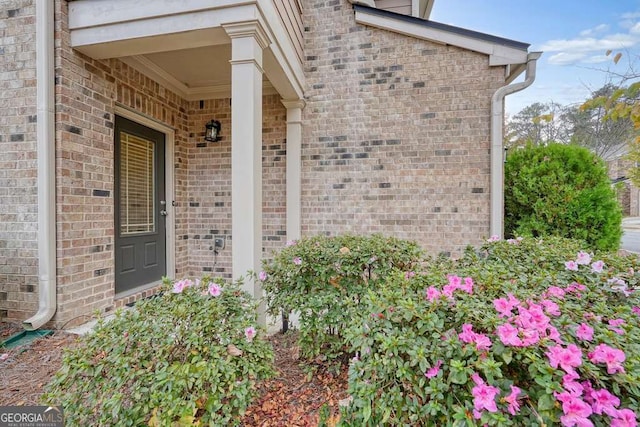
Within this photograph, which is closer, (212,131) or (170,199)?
(170,199)

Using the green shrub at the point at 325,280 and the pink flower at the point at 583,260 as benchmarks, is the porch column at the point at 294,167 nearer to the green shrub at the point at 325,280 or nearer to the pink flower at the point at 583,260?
the green shrub at the point at 325,280

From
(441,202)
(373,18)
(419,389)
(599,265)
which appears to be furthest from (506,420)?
(373,18)

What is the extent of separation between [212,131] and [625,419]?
4829 mm

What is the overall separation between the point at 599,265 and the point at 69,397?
2.81 metres

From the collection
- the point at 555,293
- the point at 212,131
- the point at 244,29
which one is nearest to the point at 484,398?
the point at 555,293

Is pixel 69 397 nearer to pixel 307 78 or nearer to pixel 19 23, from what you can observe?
pixel 19 23

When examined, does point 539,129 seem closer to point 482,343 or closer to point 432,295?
point 432,295

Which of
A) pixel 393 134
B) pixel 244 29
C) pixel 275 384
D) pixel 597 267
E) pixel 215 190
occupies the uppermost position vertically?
pixel 244 29

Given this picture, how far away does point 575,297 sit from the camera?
140 cm

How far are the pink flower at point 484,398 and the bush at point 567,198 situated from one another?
3.90 metres

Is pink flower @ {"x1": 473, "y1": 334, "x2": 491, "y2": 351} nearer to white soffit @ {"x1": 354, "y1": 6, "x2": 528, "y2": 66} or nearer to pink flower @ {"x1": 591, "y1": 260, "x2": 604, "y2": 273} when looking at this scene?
pink flower @ {"x1": 591, "y1": 260, "x2": 604, "y2": 273}

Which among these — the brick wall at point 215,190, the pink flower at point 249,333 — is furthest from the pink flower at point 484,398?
the brick wall at point 215,190

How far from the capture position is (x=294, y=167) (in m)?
4.39

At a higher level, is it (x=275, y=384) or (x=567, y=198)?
(x=567, y=198)
